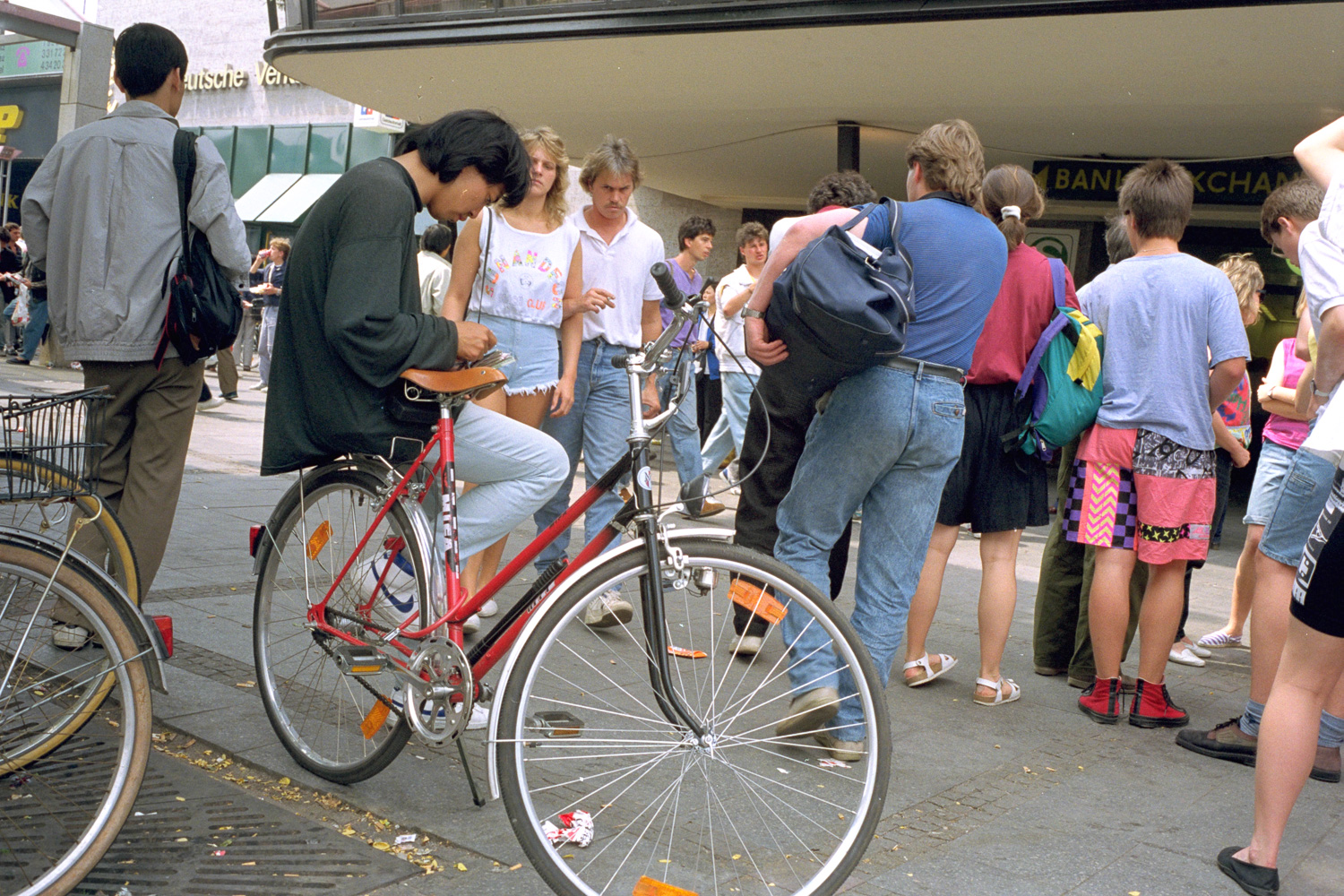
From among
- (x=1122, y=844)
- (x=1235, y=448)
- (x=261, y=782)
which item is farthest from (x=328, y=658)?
(x=1235, y=448)

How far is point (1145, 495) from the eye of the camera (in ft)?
14.9

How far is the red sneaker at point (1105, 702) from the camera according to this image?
461 cm

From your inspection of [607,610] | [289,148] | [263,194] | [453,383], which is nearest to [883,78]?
[607,610]

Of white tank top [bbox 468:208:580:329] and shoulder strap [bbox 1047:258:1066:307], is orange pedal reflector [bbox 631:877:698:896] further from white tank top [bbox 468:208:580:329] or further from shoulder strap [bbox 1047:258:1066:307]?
shoulder strap [bbox 1047:258:1066:307]

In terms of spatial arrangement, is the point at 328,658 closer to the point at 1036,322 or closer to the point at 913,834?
the point at 913,834

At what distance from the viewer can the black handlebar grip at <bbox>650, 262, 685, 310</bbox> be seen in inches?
104

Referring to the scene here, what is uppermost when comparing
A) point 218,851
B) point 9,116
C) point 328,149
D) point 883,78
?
point 883,78

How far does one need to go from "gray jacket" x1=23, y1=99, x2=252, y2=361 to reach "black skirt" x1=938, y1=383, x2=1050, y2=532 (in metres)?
2.72

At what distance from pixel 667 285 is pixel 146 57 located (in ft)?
8.31

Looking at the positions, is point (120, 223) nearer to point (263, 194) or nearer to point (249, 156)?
point (263, 194)

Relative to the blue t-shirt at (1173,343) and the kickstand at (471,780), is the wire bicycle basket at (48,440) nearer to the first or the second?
the kickstand at (471,780)

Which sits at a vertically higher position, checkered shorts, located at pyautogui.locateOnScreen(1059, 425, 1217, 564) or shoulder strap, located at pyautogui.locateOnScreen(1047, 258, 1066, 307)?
shoulder strap, located at pyautogui.locateOnScreen(1047, 258, 1066, 307)

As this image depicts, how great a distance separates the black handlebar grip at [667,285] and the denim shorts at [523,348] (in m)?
2.22

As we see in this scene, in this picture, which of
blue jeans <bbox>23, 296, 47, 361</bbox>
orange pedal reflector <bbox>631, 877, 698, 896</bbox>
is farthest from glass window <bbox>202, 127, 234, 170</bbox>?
orange pedal reflector <bbox>631, 877, 698, 896</bbox>
